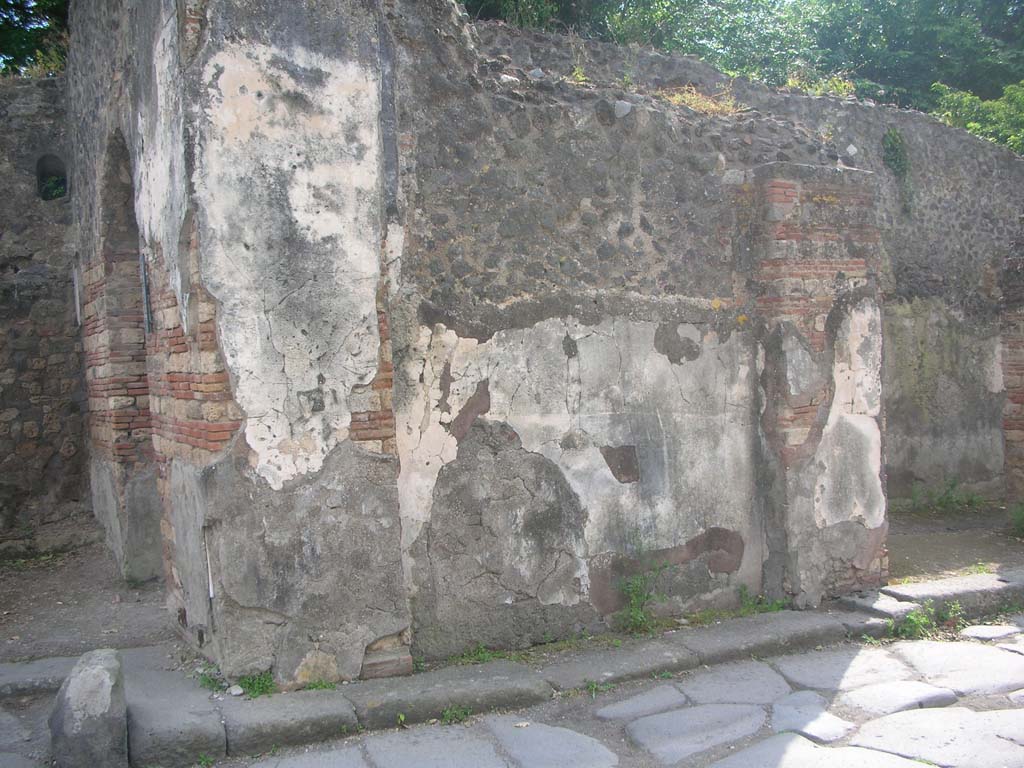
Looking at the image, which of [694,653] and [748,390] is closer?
[694,653]

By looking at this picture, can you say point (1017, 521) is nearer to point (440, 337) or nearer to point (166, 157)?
point (440, 337)

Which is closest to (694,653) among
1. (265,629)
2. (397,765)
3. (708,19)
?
(397,765)

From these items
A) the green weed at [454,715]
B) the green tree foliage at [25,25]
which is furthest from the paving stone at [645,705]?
the green tree foliage at [25,25]

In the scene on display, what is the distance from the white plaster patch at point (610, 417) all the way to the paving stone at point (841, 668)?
69 cm

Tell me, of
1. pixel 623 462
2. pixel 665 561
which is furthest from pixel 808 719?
pixel 623 462

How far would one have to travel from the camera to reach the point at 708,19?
13.2 metres

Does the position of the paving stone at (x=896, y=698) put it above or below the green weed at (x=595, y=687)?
below

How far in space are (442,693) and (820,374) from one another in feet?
8.99

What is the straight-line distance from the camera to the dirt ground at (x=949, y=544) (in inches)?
229

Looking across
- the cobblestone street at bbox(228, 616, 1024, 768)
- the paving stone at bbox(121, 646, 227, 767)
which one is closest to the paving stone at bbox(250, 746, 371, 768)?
the cobblestone street at bbox(228, 616, 1024, 768)

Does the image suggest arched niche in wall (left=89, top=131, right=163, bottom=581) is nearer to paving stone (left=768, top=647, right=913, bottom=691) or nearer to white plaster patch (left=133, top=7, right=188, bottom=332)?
white plaster patch (left=133, top=7, right=188, bottom=332)

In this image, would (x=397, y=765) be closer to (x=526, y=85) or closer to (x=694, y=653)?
(x=694, y=653)

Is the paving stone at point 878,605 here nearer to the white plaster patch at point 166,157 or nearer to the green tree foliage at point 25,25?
the white plaster patch at point 166,157

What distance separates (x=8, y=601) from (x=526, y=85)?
4.10 m
